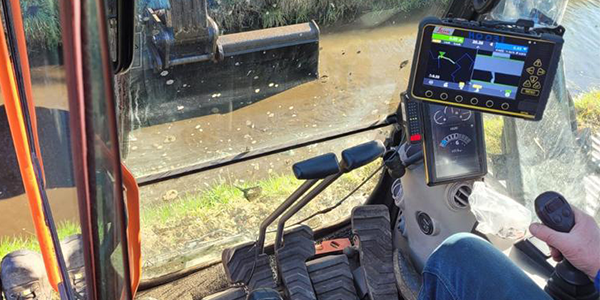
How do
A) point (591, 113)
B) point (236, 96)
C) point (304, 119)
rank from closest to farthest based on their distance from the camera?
point (591, 113)
point (304, 119)
point (236, 96)

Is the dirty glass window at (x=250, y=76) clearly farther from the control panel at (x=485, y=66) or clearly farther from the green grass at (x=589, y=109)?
the control panel at (x=485, y=66)

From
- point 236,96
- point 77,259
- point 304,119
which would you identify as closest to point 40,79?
point 77,259

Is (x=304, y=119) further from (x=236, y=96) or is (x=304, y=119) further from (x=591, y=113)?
(x=591, y=113)

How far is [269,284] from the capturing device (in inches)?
87.0

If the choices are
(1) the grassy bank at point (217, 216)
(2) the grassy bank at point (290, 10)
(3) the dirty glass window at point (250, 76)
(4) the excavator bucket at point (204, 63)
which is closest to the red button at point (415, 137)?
(1) the grassy bank at point (217, 216)

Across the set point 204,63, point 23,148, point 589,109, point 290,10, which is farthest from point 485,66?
point 290,10

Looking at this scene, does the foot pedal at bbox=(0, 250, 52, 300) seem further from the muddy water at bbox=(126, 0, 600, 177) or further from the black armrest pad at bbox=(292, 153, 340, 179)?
the muddy water at bbox=(126, 0, 600, 177)

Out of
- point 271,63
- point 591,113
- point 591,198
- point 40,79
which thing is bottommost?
point 271,63

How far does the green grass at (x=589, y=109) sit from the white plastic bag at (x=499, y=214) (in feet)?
1.10

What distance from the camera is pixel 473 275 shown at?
149cm

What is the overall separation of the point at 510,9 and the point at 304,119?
126 inches

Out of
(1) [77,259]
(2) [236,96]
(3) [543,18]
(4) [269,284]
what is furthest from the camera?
(2) [236,96]

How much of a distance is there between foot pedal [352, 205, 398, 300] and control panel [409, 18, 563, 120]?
2.74 ft

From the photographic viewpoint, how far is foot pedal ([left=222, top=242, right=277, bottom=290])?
220 centimetres
